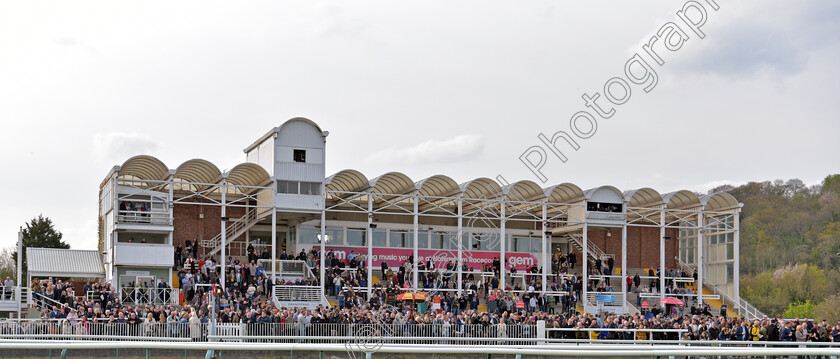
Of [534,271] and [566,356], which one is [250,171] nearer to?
[534,271]

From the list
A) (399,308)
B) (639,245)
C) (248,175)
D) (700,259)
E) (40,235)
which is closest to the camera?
(399,308)

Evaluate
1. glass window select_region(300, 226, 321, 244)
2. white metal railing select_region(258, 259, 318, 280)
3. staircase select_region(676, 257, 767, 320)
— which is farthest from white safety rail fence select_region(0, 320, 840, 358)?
staircase select_region(676, 257, 767, 320)

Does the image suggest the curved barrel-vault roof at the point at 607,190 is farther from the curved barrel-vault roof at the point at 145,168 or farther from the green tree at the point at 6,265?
the green tree at the point at 6,265

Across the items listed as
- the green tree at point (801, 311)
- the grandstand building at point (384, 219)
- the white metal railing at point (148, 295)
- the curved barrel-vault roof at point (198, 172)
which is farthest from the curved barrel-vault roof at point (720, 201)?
the white metal railing at point (148, 295)

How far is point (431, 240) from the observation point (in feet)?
170

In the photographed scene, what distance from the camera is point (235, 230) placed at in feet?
154

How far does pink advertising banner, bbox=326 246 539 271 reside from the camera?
49.8 meters

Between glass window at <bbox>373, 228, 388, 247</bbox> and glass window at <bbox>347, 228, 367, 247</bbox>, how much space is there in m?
0.54

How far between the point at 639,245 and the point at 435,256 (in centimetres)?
1334

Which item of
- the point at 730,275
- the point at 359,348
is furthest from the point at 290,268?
the point at 359,348

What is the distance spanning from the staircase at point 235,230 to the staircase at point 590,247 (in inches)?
694

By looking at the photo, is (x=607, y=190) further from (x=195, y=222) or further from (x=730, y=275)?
(x=195, y=222)

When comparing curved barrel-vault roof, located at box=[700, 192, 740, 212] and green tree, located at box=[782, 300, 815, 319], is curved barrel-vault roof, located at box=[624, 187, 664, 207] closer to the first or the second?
curved barrel-vault roof, located at box=[700, 192, 740, 212]

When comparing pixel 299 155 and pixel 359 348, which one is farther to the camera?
pixel 299 155
